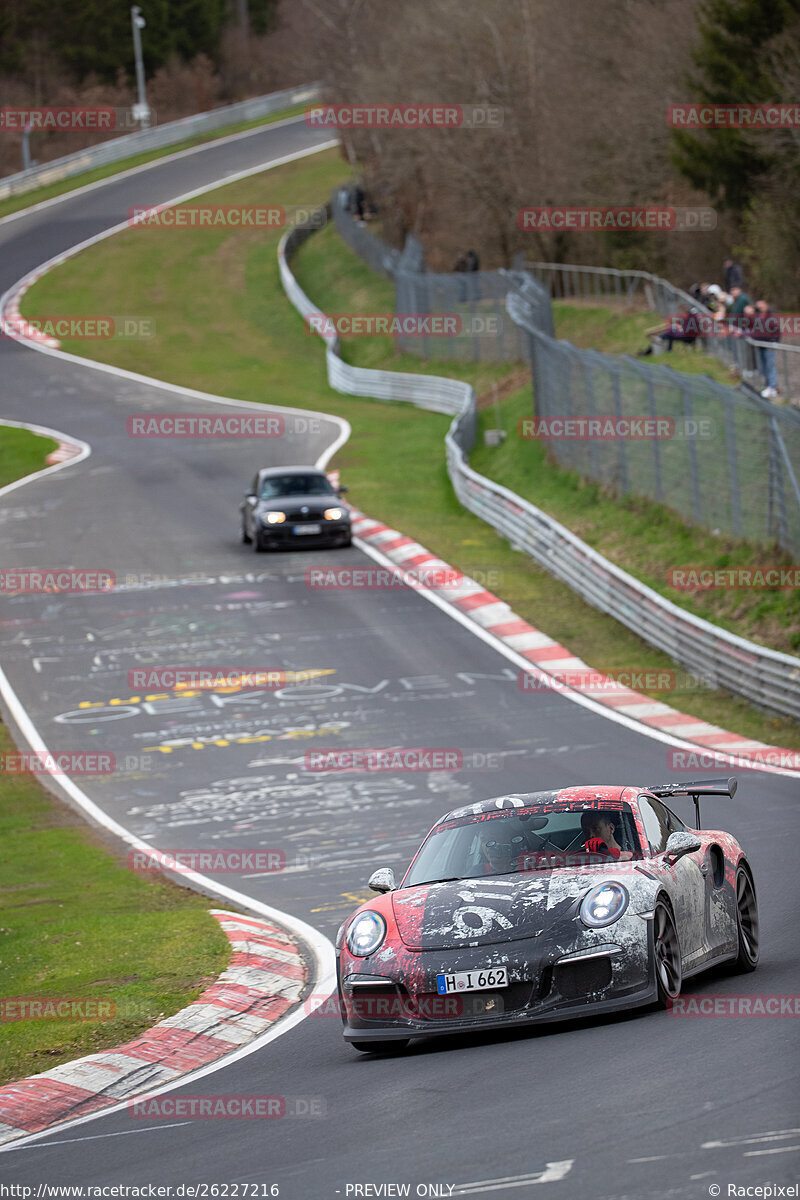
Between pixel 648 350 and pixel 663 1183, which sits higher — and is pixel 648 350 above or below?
above

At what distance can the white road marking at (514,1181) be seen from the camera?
584 cm

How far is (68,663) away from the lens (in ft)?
77.7

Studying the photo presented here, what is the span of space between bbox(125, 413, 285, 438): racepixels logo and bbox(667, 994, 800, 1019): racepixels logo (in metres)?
35.2

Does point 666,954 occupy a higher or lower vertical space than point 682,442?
lower

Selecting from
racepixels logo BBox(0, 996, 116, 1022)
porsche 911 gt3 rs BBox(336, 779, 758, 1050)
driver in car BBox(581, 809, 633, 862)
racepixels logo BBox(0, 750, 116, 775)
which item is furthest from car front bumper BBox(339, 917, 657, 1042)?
racepixels logo BBox(0, 750, 116, 775)

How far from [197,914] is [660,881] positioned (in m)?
5.41

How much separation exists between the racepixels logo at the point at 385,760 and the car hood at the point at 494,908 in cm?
836

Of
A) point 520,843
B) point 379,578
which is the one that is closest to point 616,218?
point 379,578

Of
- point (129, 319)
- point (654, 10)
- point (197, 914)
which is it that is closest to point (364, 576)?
point (197, 914)

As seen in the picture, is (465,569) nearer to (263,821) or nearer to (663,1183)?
(263,821)

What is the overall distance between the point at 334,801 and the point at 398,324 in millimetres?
38284

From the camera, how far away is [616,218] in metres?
49.5

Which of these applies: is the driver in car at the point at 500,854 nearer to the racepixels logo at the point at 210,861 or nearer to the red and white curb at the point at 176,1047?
the red and white curb at the point at 176,1047

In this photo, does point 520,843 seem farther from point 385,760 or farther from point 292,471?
point 292,471
